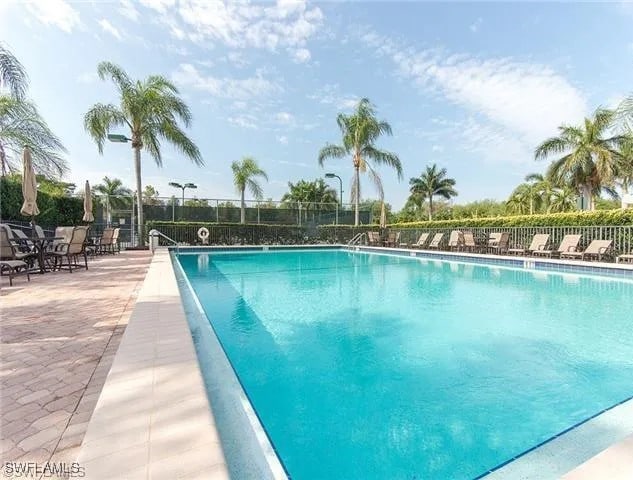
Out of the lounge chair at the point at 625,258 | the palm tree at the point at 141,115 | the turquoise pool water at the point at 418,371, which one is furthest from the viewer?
the palm tree at the point at 141,115

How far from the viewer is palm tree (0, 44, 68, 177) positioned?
40.3 feet

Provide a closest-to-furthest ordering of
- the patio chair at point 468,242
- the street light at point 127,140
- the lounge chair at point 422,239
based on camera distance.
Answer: the street light at point 127,140 < the patio chair at point 468,242 < the lounge chair at point 422,239

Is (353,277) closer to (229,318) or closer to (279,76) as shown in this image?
(229,318)

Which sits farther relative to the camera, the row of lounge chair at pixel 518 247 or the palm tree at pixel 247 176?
the palm tree at pixel 247 176

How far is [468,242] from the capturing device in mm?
15078

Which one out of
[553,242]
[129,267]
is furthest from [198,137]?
[553,242]

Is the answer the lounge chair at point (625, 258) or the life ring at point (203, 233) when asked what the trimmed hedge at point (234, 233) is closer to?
the life ring at point (203, 233)

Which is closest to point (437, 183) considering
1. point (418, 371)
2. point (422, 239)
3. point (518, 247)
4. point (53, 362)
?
point (422, 239)

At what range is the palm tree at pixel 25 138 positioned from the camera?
12.3 m

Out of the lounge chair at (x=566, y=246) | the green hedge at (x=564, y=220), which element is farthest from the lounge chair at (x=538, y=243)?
the green hedge at (x=564, y=220)

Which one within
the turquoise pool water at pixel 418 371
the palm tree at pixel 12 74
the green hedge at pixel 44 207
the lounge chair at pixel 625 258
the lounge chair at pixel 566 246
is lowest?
the turquoise pool water at pixel 418 371

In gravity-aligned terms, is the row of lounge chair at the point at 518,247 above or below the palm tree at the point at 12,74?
below

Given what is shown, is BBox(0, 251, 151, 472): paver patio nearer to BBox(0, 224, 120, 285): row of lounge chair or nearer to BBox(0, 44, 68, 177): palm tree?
BBox(0, 224, 120, 285): row of lounge chair

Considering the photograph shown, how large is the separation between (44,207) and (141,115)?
5.57m
